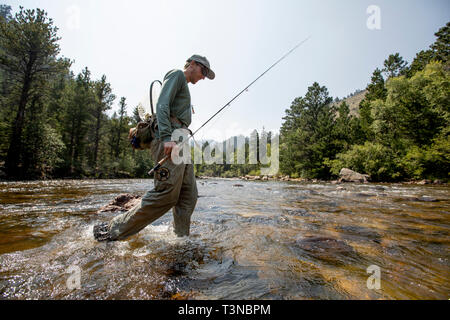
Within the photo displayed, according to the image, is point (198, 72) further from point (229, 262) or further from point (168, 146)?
point (229, 262)

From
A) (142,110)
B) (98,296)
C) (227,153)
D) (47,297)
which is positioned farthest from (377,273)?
(227,153)

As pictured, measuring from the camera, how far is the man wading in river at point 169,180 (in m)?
2.65

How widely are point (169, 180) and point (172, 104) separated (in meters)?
1.13

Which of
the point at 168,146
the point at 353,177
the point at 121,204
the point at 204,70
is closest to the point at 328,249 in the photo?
the point at 168,146

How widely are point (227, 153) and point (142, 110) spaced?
268 ft

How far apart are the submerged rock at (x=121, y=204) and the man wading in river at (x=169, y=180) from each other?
7.87ft

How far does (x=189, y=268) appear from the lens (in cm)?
220

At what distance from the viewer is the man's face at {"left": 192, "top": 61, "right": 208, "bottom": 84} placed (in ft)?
10.6

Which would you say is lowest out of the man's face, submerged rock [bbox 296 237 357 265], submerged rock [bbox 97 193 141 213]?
submerged rock [bbox 296 237 357 265]

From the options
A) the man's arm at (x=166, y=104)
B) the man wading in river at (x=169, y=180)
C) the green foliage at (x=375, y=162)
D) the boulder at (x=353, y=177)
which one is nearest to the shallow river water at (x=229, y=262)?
the man wading in river at (x=169, y=180)

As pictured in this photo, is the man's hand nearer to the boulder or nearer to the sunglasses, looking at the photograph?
the sunglasses

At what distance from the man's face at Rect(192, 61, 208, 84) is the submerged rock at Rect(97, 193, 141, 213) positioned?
3.79 m

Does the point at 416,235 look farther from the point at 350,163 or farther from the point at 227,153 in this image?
the point at 227,153

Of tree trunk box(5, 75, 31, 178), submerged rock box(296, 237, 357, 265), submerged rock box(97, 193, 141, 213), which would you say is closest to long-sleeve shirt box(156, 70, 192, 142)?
submerged rock box(296, 237, 357, 265)
